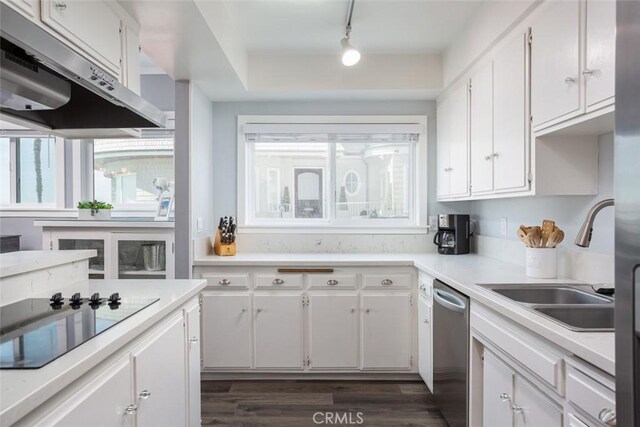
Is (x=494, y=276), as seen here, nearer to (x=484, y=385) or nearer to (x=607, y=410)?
(x=484, y=385)

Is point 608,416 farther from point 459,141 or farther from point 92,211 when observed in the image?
point 92,211

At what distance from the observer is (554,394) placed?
3.69ft

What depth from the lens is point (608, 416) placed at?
0.88 meters

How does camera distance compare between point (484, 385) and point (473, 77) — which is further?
point (473, 77)

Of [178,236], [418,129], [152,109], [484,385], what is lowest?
[484,385]

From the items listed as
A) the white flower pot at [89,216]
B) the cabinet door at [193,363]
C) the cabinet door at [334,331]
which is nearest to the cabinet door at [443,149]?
the cabinet door at [334,331]

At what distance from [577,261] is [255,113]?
2.58 metres

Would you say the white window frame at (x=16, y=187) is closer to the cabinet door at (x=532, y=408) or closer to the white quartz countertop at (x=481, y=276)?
the white quartz countertop at (x=481, y=276)

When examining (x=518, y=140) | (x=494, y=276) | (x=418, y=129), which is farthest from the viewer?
(x=418, y=129)

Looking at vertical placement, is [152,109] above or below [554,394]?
above

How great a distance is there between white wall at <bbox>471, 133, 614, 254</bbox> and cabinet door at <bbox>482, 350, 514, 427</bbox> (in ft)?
2.40

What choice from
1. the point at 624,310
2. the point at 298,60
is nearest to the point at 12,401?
the point at 624,310

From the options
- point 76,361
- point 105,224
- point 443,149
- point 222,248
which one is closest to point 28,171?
point 105,224

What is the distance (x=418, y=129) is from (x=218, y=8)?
6.16 ft
